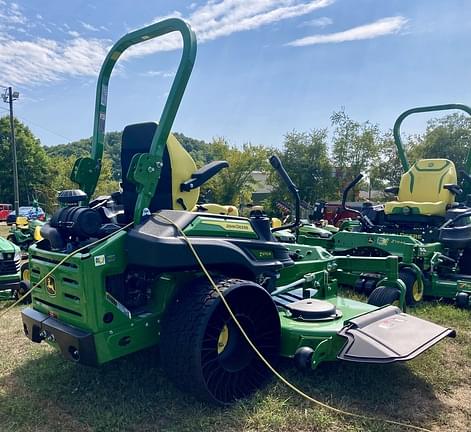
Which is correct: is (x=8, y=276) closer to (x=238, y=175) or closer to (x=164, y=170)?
(x=164, y=170)

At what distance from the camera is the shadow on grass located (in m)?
2.79

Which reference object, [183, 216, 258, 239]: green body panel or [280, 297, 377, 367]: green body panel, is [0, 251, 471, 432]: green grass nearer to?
[280, 297, 377, 367]: green body panel

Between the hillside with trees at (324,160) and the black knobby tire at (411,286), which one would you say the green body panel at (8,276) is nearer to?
the black knobby tire at (411,286)

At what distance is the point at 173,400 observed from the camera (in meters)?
3.03

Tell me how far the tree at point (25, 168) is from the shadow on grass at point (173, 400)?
118ft

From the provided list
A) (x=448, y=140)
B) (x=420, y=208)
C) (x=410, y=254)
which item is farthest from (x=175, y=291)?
(x=448, y=140)

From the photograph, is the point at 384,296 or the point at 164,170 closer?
the point at 164,170

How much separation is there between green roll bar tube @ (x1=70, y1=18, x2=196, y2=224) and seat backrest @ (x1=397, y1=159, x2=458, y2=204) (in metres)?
5.03

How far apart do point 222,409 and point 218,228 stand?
1154mm

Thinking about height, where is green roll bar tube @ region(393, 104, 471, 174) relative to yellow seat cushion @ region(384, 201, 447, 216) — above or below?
above

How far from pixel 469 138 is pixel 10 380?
32805 mm

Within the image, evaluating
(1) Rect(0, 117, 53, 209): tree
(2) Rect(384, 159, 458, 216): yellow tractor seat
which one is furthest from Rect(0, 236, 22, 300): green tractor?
(1) Rect(0, 117, 53, 209): tree

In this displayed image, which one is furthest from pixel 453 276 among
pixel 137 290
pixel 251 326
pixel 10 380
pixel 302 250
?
pixel 10 380

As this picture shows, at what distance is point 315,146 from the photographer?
26.8 meters
